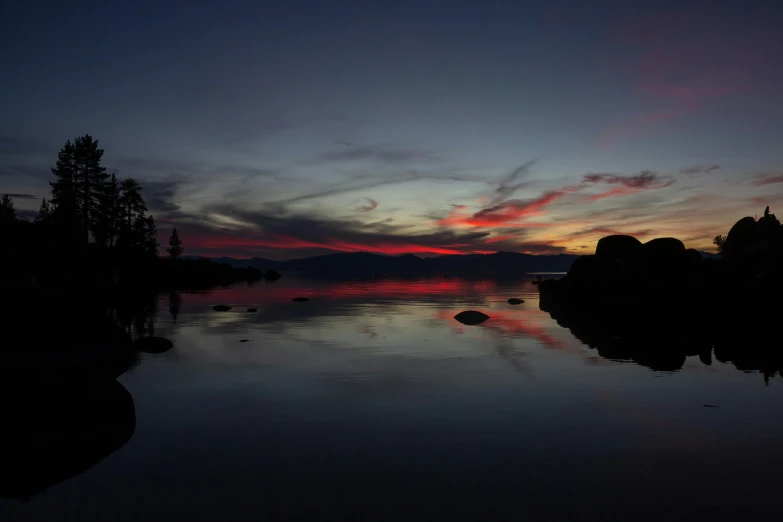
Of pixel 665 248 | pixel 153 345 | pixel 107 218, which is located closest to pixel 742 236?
pixel 665 248

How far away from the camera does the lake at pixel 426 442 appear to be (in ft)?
28.9

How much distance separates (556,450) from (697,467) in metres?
2.95

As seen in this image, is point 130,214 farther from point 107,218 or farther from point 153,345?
point 153,345

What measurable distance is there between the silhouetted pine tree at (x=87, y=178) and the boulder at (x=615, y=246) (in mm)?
75751

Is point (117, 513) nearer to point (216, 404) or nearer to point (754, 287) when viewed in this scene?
point (216, 404)

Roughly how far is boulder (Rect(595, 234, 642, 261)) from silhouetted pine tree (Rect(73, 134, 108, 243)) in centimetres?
7575

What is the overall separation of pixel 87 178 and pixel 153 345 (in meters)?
66.2

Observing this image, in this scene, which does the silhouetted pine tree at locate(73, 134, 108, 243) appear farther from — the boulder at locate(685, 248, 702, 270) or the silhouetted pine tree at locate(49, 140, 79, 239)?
the boulder at locate(685, 248, 702, 270)

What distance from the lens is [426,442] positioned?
39.1ft

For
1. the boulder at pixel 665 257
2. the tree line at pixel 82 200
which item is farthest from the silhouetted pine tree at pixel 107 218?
the boulder at pixel 665 257

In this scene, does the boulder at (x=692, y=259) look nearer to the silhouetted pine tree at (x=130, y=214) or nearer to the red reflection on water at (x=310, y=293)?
the red reflection on water at (x=310, y=293)

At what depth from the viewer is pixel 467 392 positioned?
16.9 m

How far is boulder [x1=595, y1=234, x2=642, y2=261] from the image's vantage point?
56969mm

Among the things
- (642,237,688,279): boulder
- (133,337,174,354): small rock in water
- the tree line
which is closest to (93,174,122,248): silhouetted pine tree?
the tree line
